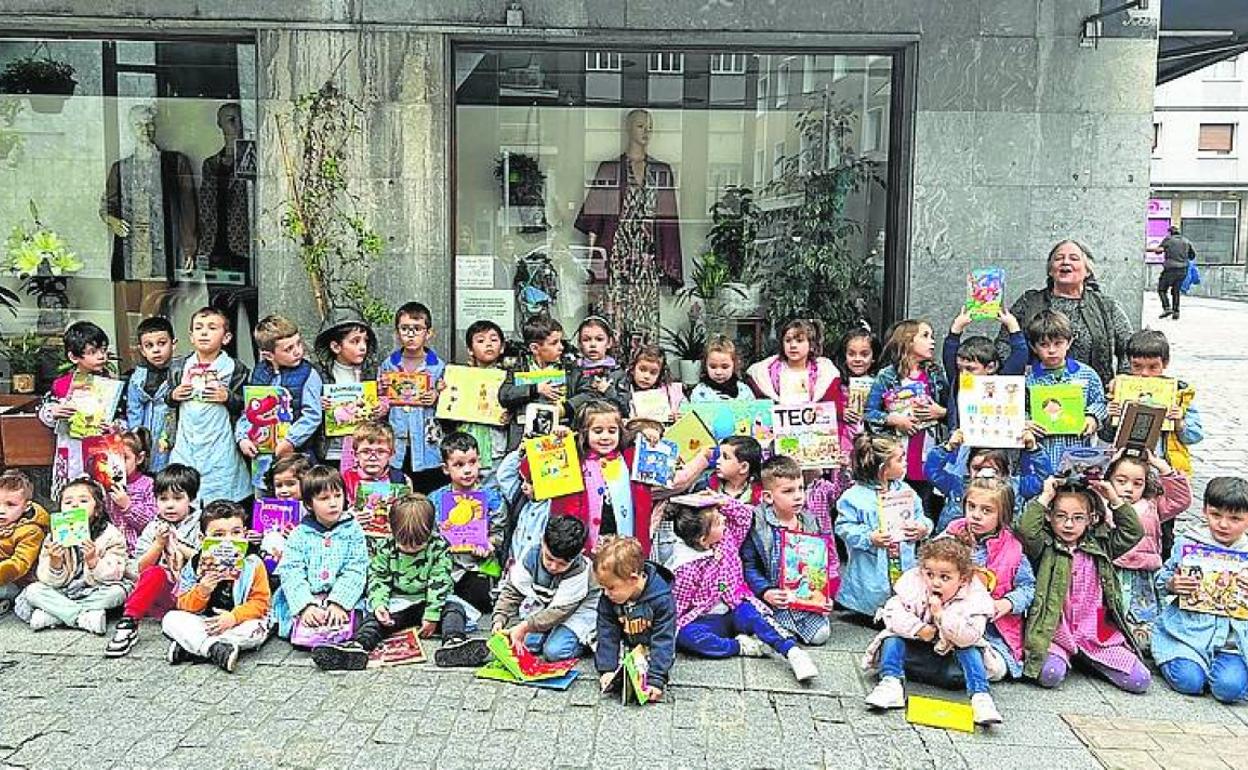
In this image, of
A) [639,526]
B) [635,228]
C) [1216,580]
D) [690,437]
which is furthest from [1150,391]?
[635,228]

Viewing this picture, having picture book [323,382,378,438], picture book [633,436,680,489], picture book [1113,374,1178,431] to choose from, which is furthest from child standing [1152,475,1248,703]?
picture book [323,382,378,438]

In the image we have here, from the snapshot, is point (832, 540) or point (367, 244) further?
point (367, 244)

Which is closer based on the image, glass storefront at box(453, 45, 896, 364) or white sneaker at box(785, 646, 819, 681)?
white sneaker at box(785, 646, 819, 681)

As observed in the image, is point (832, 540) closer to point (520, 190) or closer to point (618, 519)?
point (618, 519)

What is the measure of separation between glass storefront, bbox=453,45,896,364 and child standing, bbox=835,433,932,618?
254 cm

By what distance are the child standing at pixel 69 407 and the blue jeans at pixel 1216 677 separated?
5952 millimetres

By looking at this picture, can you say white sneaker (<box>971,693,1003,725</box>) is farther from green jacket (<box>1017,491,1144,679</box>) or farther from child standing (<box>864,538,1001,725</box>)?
green jacket (<box>1017,491,1144,679</box>)

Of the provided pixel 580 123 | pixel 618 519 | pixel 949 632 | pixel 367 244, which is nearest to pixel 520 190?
pixel 580 123

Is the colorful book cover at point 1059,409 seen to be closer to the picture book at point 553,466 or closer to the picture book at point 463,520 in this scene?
the picture book at point 553,466

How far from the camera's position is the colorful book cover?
6758 mm

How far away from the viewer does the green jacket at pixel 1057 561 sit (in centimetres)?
582

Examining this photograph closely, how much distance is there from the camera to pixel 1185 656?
578 centimetres

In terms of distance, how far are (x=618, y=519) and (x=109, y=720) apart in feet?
8.54

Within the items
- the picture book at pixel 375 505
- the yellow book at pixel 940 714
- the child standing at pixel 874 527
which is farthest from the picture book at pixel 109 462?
the yellow book at pixel 940 714
